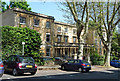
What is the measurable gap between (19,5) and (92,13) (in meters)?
25.8

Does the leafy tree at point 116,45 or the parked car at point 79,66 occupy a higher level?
the leafy tree at point 116,45

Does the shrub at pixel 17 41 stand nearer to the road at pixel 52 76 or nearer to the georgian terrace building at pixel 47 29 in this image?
the road at pixel 52 76

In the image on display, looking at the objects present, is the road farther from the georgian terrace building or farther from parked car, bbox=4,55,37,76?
the georgian terrace building

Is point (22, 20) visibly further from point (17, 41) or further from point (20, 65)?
point (20, 65)

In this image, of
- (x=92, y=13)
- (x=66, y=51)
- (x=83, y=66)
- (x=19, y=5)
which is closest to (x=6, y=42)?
(x=83, y=66)

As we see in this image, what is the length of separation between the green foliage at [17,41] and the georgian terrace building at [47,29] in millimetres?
7183

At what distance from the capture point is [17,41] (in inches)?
792

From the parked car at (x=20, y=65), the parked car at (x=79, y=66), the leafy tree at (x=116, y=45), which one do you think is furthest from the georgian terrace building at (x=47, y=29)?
the parked car at (x=20, y=65)

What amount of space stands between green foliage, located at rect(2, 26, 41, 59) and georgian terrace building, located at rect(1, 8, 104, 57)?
718 cm

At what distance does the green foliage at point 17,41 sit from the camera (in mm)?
19266

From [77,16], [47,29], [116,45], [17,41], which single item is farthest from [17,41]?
[116,45]

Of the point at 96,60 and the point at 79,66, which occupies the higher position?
the point at 79,66

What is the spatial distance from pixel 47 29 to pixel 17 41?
516 inches

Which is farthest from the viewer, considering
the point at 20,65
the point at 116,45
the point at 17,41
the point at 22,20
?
the point at 116,45
